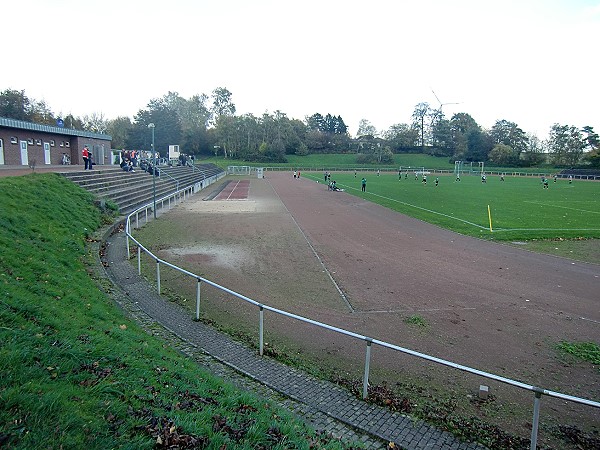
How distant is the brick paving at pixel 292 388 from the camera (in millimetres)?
5027

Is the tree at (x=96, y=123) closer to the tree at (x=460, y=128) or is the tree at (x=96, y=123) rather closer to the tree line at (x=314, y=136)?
the tree line at (x=314, y=136)

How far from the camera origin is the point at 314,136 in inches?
5069

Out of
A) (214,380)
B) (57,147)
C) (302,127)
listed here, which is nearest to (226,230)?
(214,380)

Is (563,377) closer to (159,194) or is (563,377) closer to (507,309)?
(507,309)

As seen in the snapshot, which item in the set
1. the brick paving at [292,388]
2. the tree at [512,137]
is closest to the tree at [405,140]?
the tree at [512,137]

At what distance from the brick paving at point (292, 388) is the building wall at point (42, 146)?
18.1 m

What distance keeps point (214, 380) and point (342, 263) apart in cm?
916

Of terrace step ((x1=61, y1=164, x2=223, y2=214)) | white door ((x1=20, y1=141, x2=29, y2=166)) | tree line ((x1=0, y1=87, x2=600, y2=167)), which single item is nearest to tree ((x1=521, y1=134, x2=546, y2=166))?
tree line ((x1=0, y1=87, x2=600, y2=167))

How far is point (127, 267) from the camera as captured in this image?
42.6 feet

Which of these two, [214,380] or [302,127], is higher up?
[302,127]

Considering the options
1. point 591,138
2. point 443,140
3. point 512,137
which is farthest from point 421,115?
point 591,138

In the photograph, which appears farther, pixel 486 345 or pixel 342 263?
pixel 342 263

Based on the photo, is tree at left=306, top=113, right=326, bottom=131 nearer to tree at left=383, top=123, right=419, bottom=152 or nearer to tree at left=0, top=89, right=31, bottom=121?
tree at left=383, top=123, right=419, bottom=152

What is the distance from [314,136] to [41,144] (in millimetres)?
102216
